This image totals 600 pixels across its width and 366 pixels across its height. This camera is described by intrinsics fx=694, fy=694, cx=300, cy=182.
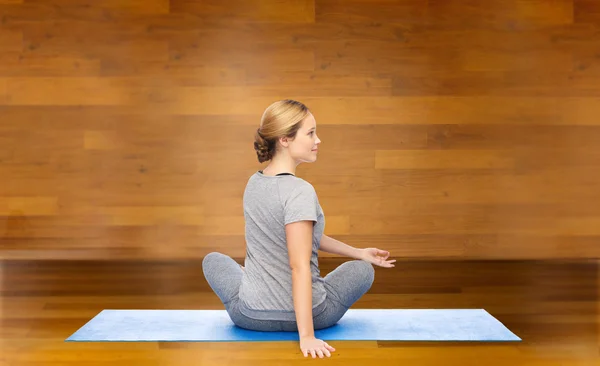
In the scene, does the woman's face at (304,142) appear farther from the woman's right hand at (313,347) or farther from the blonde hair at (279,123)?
the woman's right hand at (313,347)

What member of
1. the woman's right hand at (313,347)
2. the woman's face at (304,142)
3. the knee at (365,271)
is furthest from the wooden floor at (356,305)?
the woman's face at (304,142)

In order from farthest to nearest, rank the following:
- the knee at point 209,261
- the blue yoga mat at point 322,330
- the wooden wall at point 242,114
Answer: the wooden wall at point 242,114
the knee at point 209,261
the blue yoga mat at point 322,330

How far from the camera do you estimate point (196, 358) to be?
6.34 feet

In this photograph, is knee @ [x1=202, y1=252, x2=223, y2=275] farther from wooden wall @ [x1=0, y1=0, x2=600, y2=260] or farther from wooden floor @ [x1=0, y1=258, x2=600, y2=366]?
wooden wall @ [x1=0, y1=0, x2=600, y2=260]

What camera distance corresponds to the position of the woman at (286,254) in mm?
1909

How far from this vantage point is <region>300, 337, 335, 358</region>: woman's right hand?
1.88 m

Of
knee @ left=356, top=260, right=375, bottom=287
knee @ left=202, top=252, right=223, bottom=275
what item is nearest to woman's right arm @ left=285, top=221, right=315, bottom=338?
knee @ left=356, top=260, right=375, bottom=287

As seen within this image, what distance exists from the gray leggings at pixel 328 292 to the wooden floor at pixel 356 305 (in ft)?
0.40

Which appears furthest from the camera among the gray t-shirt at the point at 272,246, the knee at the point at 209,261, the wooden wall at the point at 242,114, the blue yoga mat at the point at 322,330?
the wooden wall at the point at 242,114

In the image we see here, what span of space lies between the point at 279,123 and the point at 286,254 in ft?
1.26

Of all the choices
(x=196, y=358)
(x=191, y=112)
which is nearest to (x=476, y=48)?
(x=191, y=112)

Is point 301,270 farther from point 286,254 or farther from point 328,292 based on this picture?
point 328,292

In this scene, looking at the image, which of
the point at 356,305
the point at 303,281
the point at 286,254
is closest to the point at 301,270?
the point at 303,281

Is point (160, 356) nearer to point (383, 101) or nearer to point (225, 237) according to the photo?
point (225, 237)
